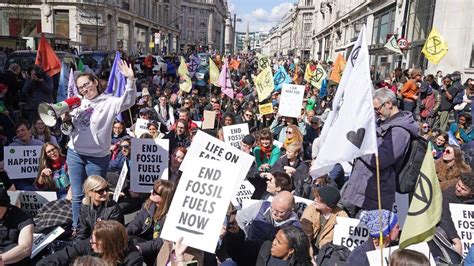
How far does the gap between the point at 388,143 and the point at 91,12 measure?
44136mm

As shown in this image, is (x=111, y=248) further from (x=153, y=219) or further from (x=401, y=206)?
(x=401, y=206)

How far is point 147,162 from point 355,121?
11.4ft

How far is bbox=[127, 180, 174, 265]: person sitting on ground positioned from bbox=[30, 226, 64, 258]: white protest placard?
715mm

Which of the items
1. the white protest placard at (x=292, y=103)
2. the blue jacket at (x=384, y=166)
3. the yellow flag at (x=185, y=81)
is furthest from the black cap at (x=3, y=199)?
the yellow flag at (x=185, y=81)

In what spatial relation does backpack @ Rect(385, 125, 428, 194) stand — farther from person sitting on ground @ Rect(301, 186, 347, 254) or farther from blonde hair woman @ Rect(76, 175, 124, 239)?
blonde hair woman @ Rect(76, 175, 124, 239)

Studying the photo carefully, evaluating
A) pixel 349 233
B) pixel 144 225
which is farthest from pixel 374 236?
pixel 144 225

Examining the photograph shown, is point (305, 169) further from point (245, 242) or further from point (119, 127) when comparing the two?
point (119, 127)

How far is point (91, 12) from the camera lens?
1709 inches

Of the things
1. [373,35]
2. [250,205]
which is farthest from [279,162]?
[373,35]

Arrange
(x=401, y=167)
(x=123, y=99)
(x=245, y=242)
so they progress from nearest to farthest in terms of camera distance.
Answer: (x=245, y=242), (x=401, y=167), (x=123, y=99)

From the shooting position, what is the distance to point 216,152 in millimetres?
3959

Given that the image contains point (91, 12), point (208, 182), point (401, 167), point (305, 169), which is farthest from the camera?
point (91, 12)

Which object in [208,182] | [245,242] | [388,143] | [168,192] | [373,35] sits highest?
[373,35]

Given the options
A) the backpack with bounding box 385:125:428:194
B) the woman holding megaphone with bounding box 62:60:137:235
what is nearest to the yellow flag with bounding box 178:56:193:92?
the woman holding megaphone with bounding box 62:60:137:235
